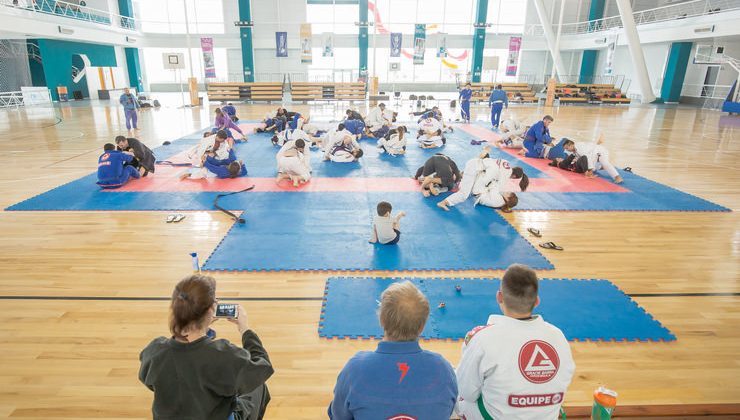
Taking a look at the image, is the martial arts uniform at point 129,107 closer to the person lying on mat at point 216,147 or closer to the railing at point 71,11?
the person lying on mat at point 216,147

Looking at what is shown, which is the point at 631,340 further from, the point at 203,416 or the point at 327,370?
the point at 203,416

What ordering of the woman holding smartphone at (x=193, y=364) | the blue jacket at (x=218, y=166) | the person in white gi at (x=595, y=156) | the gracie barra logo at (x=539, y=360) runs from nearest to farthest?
the woman holding smartphone at (x=193, y=364), the gracie barra logo at (x=539, y=360), the blue jacket at (x=218, y=166), the person in white gi at (x=595, y=156)

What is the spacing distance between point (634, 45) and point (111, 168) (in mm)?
26777

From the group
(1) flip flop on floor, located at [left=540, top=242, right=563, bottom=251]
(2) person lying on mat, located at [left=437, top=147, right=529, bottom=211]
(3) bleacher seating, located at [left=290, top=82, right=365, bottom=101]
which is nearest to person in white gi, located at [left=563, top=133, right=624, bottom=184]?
(2) person lying on mat, located at [left=437, top=147, right=529, bottom=211]

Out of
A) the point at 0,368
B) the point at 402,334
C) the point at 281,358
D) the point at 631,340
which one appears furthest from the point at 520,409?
the point at 0,368

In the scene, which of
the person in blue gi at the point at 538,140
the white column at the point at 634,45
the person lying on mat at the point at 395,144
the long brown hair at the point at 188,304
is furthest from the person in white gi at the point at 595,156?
the white column at the point at 634,45

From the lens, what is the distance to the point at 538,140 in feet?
39.3

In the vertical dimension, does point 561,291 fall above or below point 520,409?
below

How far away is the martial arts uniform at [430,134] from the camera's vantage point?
519 inches

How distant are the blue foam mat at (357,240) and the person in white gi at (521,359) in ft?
10.5

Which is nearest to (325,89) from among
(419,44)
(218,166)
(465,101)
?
(419,44)

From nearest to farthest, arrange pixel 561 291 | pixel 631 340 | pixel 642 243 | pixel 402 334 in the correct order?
pixel 402 334 < pixel 631 340 < pixel 561 291 < pixel 642 243

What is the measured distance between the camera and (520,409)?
7.39 feet

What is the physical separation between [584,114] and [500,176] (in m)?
18.0
